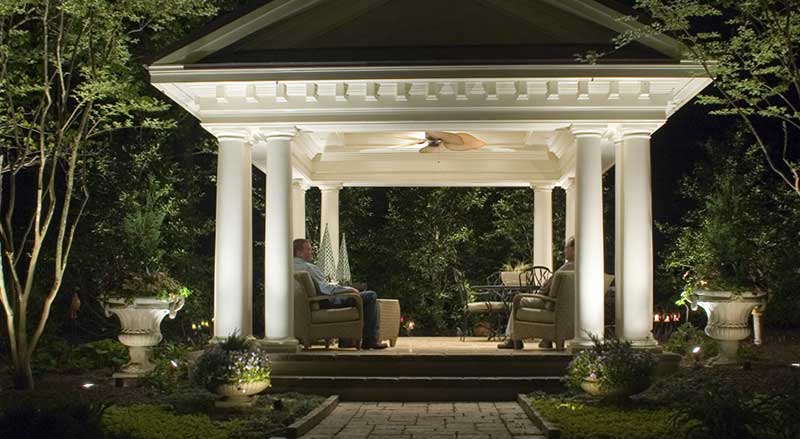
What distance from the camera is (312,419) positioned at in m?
7.52

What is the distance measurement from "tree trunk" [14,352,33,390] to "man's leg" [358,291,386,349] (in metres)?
3.51

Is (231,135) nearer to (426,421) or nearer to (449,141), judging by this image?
(449,141)

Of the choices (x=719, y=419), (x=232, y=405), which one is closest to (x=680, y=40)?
(x=719, y=419)

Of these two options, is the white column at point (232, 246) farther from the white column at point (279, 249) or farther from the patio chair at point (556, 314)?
the patio chair at point (556, 314)

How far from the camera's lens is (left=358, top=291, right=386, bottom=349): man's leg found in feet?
35.2

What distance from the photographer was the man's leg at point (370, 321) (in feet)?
35.2

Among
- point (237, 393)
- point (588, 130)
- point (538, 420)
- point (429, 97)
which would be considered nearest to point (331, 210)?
point (429, 97)

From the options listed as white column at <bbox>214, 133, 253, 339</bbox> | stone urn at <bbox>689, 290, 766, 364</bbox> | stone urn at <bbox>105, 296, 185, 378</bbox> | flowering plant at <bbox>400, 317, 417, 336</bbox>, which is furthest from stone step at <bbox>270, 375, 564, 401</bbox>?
flowering plant at <bbox>400, 317, 417, 336</bbox>

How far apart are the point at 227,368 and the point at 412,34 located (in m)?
4.14

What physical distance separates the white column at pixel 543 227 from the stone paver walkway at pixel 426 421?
5600 mm

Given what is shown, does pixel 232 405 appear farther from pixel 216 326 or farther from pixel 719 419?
pixel 719 419

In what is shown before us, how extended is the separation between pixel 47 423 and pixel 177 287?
4.78 meters

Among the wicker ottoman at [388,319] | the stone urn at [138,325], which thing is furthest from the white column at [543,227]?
the stone urn at [138,325]

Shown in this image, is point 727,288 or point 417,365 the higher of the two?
point 727,288
